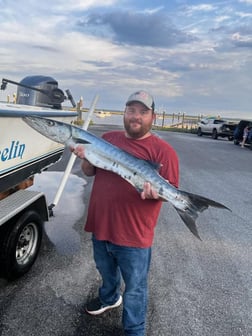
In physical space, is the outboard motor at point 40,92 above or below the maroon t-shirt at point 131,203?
above

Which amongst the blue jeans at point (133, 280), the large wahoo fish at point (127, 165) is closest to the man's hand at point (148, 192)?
the large wahoo fish at point (127, 165)

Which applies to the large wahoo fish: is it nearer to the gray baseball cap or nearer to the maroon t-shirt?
the maroon t-shirt

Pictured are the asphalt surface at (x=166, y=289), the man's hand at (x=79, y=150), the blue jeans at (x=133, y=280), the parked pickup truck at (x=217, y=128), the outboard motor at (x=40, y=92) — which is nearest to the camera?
the man's hand at (x=79, y=150)

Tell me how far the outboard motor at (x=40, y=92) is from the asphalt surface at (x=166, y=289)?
205 cm

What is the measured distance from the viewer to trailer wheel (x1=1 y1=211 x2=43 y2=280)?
3.72 meters

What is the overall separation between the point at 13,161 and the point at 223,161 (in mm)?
11362

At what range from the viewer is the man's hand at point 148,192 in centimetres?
255

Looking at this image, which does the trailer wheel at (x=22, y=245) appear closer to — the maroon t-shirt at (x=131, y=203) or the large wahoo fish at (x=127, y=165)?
the maroon t-shirt at (x=131, y=203)

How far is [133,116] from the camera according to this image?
9.04 feet

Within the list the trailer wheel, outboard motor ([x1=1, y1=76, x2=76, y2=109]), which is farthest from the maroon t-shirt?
outboard motor ([x1=1, y1=76, x2=76, y2=109])

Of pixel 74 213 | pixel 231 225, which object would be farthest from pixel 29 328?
pixel 231 225

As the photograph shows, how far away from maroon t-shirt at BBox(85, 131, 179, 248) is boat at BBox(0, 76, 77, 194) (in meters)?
1.47

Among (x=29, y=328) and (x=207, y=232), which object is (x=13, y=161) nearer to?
(x=29, y=328)

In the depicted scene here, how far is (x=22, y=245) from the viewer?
4109 millimetres
